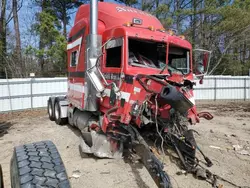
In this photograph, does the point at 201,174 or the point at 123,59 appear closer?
the point at 201,174

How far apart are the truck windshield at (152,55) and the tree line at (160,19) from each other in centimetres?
1236

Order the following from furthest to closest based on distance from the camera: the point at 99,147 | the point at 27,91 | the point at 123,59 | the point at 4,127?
the point at 27,91
the point at 4,127
the point at 99,147
the point at 123,59

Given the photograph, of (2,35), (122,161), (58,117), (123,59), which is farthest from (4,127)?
(2,35)

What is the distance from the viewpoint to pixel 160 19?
67.7 feet

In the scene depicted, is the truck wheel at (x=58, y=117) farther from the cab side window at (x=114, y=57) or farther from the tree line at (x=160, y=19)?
the tree line at (x=160, y=19)

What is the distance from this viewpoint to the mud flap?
4.64 m

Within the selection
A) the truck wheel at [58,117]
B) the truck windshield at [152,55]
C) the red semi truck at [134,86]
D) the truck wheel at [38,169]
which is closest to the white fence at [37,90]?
the truck wheel at [58,117]

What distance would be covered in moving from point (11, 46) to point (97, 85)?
16757mm

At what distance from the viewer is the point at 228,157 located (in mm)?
4918

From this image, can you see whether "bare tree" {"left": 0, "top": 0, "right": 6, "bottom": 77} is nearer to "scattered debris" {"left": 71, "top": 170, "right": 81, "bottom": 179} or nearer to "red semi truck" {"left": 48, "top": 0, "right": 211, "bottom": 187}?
"red semi truck" {"left": 48, "top": 0, "right": 211, "bottom": 187}

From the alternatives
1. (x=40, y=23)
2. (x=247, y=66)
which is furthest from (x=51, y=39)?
(x=247, y=66)

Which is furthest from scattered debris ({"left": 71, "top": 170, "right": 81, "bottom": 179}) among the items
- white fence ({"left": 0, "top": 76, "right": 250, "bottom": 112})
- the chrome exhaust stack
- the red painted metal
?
white fence ({"left": 0, "top": 76, "right": 250, "bottom": 112})

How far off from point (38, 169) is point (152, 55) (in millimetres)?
3534

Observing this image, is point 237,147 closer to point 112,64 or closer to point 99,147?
point 99,147
